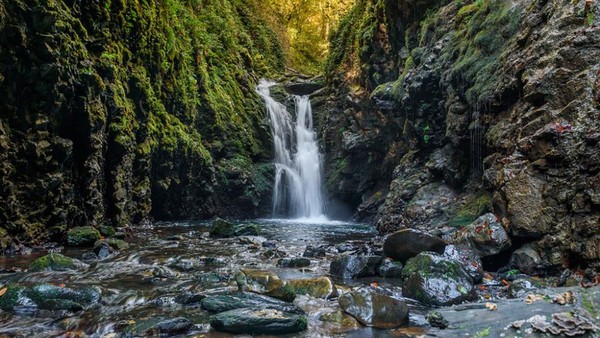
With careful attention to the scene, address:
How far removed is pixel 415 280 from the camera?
555cm

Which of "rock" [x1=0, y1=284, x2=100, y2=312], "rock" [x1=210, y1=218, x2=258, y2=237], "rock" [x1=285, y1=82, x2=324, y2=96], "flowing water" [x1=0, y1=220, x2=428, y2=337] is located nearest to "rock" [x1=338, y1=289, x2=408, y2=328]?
"flowing water" [x1=0, y1=220, x2=428, y2=337]

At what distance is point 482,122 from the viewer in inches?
374

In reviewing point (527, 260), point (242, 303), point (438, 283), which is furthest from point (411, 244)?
point (242, 303)

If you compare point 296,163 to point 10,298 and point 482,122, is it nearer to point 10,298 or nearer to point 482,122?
point 482,122

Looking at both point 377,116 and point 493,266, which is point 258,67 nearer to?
point 377,116

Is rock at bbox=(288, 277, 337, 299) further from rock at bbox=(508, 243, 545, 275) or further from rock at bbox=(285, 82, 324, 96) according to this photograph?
rock at bbox=(285, 82, 324, 96)

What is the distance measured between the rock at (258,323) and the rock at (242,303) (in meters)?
0.39

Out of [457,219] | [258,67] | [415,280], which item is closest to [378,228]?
[457,219]

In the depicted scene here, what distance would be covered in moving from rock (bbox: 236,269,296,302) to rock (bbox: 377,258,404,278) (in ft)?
6.99

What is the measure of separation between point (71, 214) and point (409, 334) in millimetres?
8912

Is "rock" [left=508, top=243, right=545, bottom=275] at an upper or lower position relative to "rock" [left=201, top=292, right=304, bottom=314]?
upper

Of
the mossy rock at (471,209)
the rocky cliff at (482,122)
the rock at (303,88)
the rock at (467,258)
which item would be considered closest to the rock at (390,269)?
the rock at (467,258)

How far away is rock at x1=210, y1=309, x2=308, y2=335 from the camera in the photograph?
4.18 meters

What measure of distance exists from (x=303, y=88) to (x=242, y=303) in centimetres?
2332
